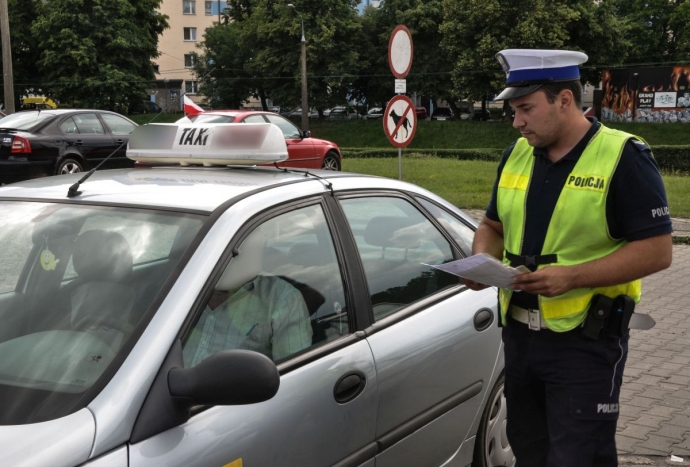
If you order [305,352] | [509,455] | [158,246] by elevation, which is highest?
[158,246]

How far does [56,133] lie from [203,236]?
1361 cm

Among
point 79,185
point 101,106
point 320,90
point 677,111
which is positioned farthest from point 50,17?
point 79,185

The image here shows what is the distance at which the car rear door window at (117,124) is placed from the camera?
53.2ft

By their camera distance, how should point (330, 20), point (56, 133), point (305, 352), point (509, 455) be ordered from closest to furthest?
point (305, 352), point (509, 455), point (56, 133), point (330, 20)

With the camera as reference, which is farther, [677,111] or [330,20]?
[330,20]

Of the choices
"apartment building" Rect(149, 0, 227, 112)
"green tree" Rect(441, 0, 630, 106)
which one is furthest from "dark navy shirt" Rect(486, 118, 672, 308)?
"apartment building" Rect(149, 0, 227, 112)

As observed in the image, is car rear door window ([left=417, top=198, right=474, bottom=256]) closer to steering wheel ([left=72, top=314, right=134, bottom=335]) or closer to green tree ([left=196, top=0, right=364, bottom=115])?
steering wheel ([left=72, top=314, right=134, bottom=335])

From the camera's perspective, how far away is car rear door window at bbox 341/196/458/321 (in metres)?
3.29

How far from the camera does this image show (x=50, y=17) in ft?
172

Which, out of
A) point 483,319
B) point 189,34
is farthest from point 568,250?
point 189,34

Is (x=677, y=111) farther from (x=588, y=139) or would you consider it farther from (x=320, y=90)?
(x=588, y=139)

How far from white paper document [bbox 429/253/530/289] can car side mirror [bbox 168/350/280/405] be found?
725 mm

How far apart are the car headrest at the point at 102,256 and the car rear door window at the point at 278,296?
0.33 metres

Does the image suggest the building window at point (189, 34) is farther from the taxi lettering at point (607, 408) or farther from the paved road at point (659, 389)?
the taxi lettering at point (607, 408)
